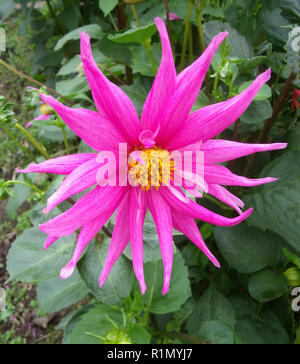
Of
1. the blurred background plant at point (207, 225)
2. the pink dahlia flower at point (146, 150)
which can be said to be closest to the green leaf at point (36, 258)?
the blurred background plant at point (207, 225)

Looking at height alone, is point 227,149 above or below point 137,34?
below

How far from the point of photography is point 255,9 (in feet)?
4.16

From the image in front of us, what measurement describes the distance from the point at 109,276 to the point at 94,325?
0.87 feet

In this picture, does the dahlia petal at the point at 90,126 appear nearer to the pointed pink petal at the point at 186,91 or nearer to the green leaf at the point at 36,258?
the pointed pink petal at the point at 186,91

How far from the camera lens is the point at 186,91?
24.1 inches

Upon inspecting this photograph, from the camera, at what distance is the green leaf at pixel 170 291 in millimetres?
1144

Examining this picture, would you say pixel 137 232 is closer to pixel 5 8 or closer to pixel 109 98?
pixel 109 98

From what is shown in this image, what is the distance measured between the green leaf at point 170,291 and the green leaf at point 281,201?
0.28 meters

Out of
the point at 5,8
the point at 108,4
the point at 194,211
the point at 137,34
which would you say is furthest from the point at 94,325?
the point at 5,8

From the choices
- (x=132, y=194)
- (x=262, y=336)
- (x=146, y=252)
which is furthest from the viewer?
(x=262, y=336)

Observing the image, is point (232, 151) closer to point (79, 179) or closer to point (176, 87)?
point (176, 87)

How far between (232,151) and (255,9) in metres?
0.85
